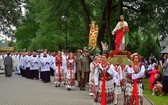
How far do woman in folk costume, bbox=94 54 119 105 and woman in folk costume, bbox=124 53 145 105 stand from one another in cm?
74

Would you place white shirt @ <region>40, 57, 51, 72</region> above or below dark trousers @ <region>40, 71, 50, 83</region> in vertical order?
above

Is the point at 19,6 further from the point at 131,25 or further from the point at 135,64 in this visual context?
the point at 135,64

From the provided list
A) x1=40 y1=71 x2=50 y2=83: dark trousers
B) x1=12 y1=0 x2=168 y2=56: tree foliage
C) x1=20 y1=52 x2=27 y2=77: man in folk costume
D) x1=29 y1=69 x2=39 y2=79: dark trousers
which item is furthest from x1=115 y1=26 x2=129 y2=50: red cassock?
x1=20 y1=52 x2=27 y2=77: man in folk costume

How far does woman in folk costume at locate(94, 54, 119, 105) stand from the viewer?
47.4ft

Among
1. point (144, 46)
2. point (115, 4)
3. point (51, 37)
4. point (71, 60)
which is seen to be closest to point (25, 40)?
point (51, 37)

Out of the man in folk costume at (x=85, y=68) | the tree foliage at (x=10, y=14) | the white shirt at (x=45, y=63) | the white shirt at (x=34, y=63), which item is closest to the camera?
the man in folk costume at (x=85, y=68)

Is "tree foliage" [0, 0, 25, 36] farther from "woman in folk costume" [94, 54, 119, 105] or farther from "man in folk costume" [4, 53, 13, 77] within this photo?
"woman in folk costume" [94, 54, 119, 105]

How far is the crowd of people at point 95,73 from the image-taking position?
13883 millimetres

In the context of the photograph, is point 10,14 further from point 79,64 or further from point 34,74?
point 79,64

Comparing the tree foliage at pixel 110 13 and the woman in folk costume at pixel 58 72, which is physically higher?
the tree foliage at pixel 110 13

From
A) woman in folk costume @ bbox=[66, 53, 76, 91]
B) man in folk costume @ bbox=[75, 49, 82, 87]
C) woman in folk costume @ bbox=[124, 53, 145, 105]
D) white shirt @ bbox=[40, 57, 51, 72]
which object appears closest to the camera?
woman in folk costume @ bbox=[124, 53, 145, 105]

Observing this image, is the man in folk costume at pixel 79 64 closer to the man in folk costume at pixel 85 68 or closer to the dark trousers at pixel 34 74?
the man in folk costume at pixel 85 68

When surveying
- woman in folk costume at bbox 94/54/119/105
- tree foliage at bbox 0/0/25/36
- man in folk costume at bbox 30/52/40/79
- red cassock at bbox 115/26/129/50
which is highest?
tree foliage at bbox 0/0/25/36

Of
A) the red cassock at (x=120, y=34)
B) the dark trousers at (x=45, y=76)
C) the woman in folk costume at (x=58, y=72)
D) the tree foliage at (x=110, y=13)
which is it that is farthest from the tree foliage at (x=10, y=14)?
the red cassock at (x=120, y=34)
